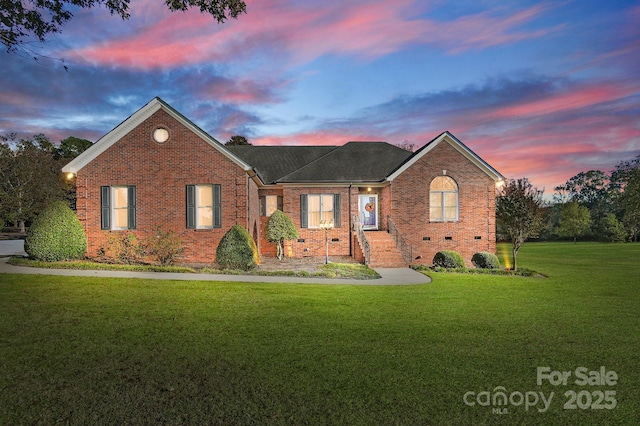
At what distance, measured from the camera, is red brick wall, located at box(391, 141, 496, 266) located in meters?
21.0

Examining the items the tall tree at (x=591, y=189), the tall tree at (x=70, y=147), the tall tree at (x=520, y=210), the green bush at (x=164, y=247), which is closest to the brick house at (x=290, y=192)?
the green bush at (x=164, y=247)

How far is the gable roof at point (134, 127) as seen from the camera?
57.7 ft

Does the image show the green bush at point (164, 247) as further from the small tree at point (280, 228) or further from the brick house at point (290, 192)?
the small tree at point (280, 228)

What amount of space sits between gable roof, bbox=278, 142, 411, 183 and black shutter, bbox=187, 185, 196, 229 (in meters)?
4.92

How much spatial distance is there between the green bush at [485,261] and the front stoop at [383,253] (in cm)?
393

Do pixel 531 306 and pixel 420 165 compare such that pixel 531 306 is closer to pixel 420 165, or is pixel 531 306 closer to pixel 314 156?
pixel 420 165

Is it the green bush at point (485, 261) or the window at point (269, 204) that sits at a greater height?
the window at point (269, 204)

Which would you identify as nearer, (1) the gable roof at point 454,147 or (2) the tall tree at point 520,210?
(2) the tall tree at point 520,210

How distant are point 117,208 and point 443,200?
622 inches

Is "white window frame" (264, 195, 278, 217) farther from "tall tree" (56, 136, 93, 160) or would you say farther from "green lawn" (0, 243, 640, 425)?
"tall tree" (56, 136, 93, 160)

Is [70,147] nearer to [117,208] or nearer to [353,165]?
[117,208]

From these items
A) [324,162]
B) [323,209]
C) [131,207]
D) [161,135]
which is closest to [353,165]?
[324,162]

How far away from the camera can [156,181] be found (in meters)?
18.0

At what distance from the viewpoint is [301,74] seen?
1967 cm
